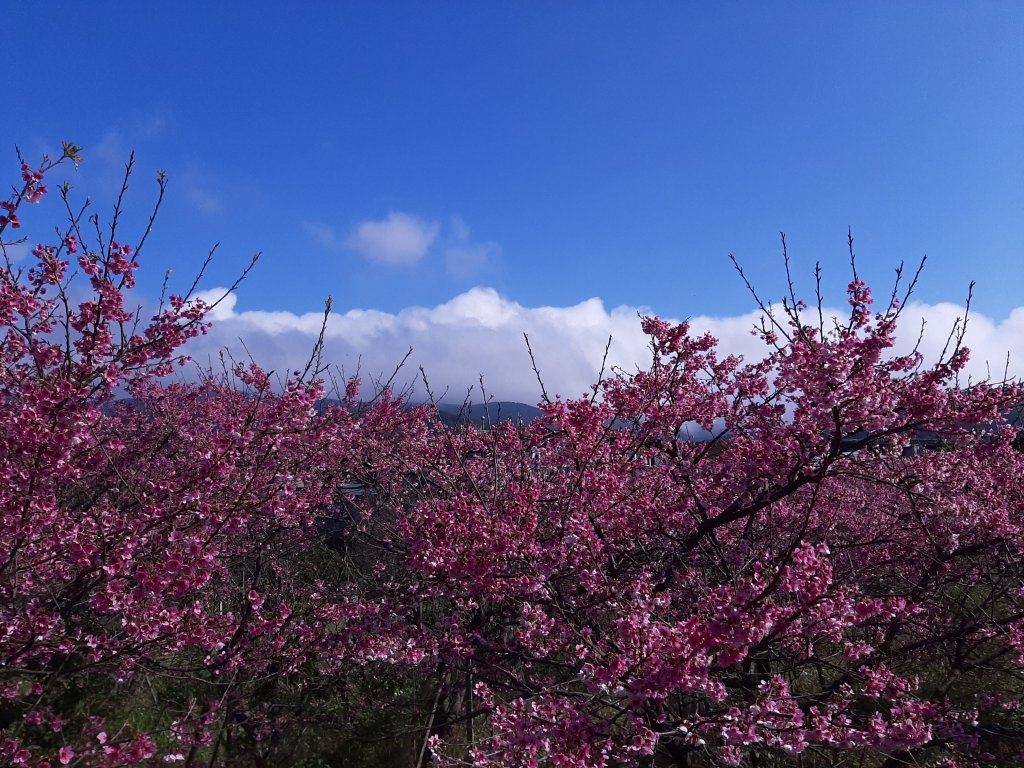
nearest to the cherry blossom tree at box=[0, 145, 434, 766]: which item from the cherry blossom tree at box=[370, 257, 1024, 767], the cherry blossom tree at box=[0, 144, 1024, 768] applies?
the cherry blossom tree at box=[0, 144, 1024, 768]

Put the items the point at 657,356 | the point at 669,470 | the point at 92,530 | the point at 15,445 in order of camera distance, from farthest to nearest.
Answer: the point at 657,356 < the point at 669,470 < the point at 92,530 < the point at 15,445

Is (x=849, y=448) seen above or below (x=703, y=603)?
above

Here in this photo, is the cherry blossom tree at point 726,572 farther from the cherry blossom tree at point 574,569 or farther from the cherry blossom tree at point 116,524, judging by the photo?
the cherry blossom tree at point 116,524

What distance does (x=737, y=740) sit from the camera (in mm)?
3184

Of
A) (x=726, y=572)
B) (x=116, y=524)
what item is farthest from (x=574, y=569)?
(x=116, y=524)

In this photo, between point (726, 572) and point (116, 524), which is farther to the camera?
point (726, 572)

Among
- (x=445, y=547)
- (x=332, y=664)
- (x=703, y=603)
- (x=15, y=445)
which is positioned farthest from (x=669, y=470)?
(x=15, y=445)

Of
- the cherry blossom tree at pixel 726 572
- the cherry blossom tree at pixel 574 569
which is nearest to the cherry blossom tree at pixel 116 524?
the cherry blossom tree at pixel 574 569

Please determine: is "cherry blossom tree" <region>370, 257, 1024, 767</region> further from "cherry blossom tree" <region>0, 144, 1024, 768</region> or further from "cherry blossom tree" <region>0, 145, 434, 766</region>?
"cherry blossom tree" <region>0, 145, 434, 766</region>

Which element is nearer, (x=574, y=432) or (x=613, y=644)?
(x=613, y=644)

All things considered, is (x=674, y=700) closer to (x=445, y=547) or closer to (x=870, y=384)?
(x=445, y=547)

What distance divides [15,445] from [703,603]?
465 cm

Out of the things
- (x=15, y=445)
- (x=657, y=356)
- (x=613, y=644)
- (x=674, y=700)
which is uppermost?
(x=657, y=356)

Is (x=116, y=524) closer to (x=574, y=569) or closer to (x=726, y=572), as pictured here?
(x=574, y=569)
